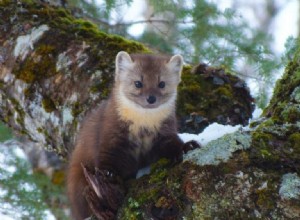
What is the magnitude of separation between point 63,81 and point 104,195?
64.1 inches

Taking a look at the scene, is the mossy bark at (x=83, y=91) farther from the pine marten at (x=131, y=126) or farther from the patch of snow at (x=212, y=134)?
the patch of snow at (x=212, y=134)

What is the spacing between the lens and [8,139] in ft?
21.8

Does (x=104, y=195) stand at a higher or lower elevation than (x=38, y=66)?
lower

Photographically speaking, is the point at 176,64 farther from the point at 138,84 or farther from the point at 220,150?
the point at 220,150

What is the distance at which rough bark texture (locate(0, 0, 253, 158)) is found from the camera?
14.3 ft

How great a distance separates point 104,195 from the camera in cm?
298

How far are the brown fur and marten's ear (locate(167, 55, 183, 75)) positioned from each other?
56 mm

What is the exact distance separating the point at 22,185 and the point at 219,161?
14.0 ft

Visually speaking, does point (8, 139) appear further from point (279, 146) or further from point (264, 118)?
point (279, 146)

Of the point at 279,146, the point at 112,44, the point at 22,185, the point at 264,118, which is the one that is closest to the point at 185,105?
the point at 112,44

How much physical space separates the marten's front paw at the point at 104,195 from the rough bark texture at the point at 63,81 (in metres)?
1.27

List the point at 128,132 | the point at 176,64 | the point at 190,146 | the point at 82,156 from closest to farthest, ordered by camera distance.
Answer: the point at 190,146
the point at 128,132
the point at 82,156
the point at 176,64

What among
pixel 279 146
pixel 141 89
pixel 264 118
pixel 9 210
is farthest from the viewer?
pixel 9 210

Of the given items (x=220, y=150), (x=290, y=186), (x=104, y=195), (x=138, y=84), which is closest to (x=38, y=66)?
(x=138, y=84)
